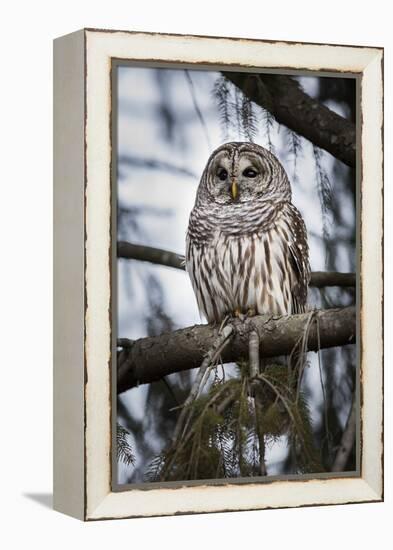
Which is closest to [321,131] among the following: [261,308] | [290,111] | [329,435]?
[290,111]

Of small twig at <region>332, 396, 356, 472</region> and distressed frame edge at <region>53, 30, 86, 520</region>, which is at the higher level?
distressed frame edge at <region>53, 30, 86, 520</region>

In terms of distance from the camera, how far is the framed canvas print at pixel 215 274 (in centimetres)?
453

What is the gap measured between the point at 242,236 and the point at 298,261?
0.77 ft

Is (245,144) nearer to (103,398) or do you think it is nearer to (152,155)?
(152,155)

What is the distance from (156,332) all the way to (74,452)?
1.53 feet

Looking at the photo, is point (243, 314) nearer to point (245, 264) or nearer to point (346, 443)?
point (245, 264)

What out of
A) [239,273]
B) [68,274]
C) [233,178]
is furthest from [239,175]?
[68,274]

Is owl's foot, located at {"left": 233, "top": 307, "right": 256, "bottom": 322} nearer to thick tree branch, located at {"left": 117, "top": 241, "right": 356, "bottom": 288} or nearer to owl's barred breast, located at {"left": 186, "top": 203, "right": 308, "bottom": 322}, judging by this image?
owl's barred breast, located at {"left": 186, "top": 203, "right": 308, "bottom": 322}

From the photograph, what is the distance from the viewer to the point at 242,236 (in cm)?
476

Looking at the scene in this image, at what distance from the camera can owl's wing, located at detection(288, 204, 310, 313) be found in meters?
4.85

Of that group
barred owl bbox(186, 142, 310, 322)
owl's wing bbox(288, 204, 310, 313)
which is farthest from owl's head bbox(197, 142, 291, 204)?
owl's wing bbox(288, 204, 310, 313)

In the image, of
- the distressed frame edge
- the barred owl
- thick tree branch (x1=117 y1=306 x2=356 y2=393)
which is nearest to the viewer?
the distressed frame edge

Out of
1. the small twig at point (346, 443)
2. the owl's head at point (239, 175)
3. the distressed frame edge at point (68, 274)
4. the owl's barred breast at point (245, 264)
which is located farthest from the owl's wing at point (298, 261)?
the distressed frame edge at point (68, 274)

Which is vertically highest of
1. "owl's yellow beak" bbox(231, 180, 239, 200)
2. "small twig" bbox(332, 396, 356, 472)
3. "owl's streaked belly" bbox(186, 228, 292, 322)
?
"owl's yellow beak" bbox(231, 180, 239, 200)
